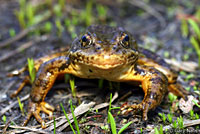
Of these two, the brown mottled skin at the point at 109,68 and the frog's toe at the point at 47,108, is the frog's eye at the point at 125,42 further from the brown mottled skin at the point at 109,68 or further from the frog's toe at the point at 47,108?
the frog's toe at the point at 47,108

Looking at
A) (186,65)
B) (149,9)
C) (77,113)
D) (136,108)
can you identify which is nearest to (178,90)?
(136,108)

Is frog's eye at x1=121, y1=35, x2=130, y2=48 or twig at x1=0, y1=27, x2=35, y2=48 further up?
twig at x1=0, y1=27, x2=35, y2=48

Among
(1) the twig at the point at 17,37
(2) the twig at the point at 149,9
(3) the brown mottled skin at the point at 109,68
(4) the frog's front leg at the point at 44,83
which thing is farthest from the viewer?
(2) the twig at the point at 149,9

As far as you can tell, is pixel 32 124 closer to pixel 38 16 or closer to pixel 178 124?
pixel 178 124

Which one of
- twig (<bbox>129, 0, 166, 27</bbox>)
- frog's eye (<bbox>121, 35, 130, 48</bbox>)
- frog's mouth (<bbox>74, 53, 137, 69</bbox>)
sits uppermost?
twig (<bbox>129, 0, 166, 27</bbox>)

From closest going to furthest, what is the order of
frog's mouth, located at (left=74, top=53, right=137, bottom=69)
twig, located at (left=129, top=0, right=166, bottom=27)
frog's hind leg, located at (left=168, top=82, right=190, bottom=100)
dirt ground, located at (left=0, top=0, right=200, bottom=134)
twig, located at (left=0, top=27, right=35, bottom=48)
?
frog's mouth, located at (left=74, top=53, right=137, bottom=69), dirt ground, located at (left=0, top=0, right=200, bottom=134), frog's hind leg, located at (left=168, top=82, right=190, bottom=100), twig, located at (left=0, top=27, right=35, bottom=48), twig, located at (left=129, top=0, right=166, bottom=27)

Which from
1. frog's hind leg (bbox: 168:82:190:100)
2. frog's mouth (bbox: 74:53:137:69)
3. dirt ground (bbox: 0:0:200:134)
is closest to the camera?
frog's mouth (bbox: 74:53:137:69)

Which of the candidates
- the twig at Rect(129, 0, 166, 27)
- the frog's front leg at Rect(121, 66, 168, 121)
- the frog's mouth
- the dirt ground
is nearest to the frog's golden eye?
the frog's mouth

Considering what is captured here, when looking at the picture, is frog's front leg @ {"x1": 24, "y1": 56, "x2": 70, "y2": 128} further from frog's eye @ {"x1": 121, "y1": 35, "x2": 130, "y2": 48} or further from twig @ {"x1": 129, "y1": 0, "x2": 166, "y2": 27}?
twig @ {"x1": 129, "y1": 0, "x2": 166, "y2": 27}

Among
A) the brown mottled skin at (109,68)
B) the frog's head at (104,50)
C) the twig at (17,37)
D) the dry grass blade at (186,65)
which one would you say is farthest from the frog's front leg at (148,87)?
the twig at (17,37)
